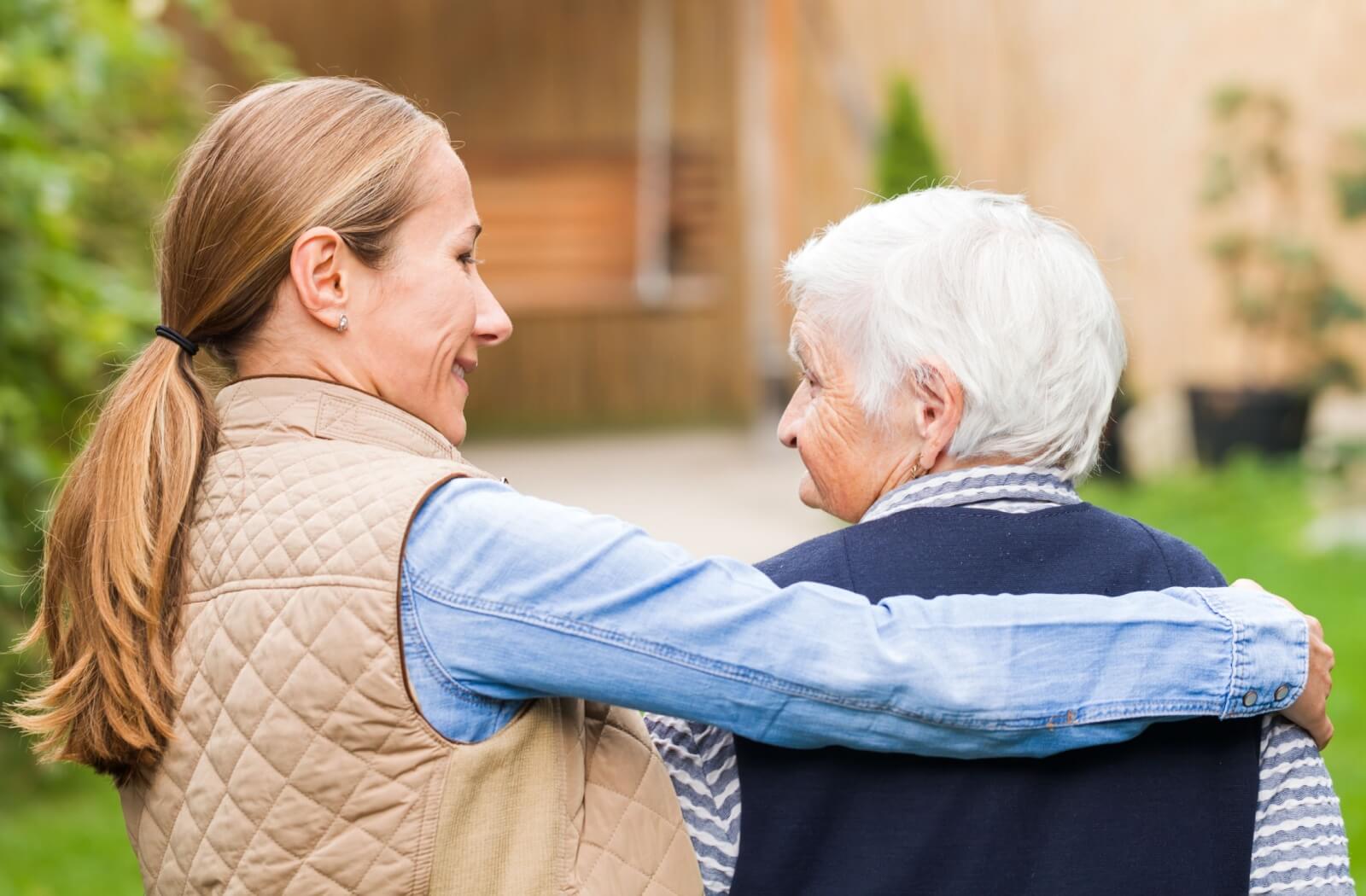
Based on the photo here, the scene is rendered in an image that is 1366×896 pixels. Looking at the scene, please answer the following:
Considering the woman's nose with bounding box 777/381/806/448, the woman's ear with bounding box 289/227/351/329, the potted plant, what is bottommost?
the potted plant

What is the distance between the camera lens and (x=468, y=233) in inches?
65.1

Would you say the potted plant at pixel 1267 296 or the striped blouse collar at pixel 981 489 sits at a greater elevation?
the striped blouse collar at pixel 981 489

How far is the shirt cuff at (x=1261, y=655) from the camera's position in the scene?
147cm

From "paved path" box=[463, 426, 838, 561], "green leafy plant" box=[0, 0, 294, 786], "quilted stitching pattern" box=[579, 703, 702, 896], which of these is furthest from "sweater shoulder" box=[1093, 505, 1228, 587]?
"paved path" box=[463, 426, 838, 561]

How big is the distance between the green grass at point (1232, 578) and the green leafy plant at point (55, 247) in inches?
15.1

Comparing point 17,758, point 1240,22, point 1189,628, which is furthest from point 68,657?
point 1240,22

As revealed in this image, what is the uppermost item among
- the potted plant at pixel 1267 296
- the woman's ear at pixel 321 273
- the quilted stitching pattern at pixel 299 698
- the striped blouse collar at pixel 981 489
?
the woman's ear at pixel 321 273

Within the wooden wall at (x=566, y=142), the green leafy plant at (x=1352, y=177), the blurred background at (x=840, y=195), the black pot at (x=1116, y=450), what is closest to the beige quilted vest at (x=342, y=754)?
the blurred background at (x=840, y=195)

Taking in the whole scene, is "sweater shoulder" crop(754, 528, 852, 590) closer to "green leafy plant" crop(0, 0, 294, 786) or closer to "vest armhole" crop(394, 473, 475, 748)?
"vest armhole" crop(394, 473, 475, 748)

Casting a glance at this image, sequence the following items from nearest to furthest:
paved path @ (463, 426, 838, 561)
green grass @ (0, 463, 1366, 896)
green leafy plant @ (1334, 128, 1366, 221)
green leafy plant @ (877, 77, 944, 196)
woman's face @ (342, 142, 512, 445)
→ woman's face @ (342, 142, 512, 445) < green grass @ (0, 463, 1366, 896) < paved path @ (463, 426, 838, 561) < green leafy plant @ (877, 77, 944, 196) < green leafy plant @ (1334, 128, 1366, 221)

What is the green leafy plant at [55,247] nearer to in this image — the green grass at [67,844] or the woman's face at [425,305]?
the green grass at [67,844]

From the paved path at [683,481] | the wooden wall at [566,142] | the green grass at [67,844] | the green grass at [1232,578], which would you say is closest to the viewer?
the green grass at [67,844]

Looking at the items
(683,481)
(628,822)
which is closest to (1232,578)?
(683,481)

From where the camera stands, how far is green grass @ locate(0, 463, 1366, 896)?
411cm
